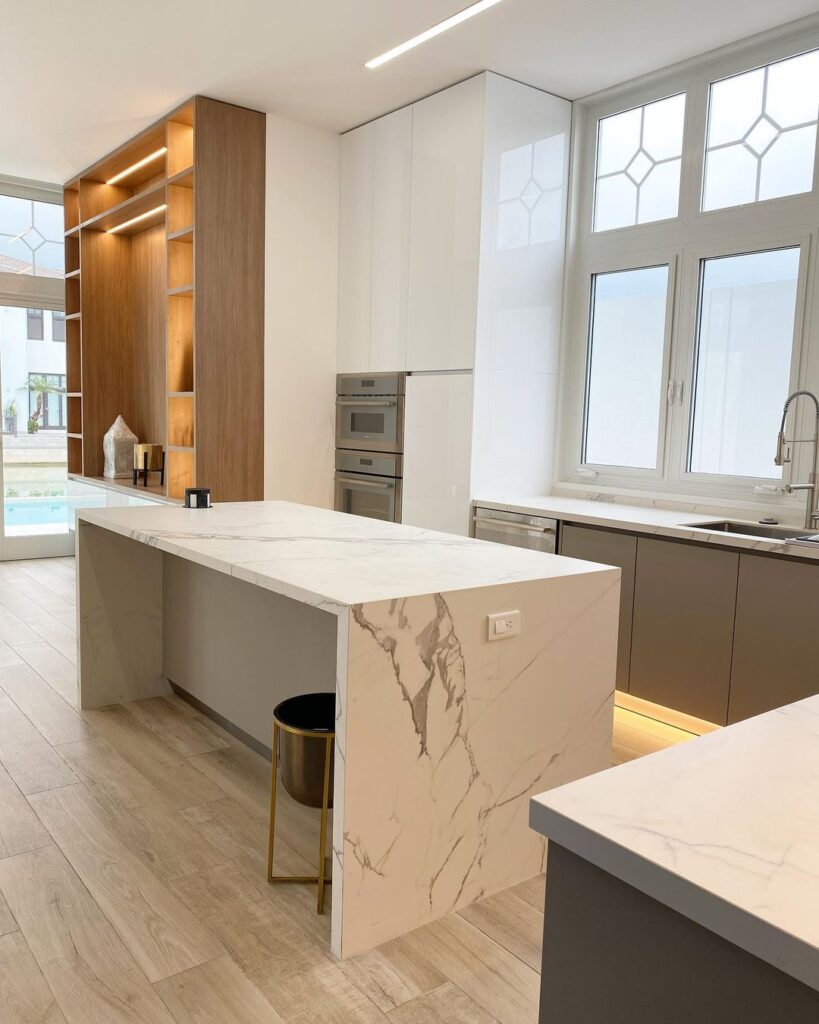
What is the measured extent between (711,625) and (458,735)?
1562 mm

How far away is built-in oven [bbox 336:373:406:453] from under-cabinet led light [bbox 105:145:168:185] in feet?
5.80

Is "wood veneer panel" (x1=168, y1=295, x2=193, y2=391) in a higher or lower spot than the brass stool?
higher

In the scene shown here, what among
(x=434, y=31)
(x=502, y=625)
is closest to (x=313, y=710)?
(x=502, y=625)

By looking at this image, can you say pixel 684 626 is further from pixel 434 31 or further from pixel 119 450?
pixel 119 450

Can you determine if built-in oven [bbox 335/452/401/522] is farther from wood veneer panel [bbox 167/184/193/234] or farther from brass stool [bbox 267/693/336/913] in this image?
brass stool [bbox 267/693/336/913]

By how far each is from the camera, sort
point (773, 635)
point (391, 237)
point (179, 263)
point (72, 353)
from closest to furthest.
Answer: point (773, 635) < point (391, 237) < point (179, 263) < point (72, 353)

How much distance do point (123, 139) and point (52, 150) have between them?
0.62 meters

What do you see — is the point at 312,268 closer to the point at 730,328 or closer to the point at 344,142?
the point at 344,142

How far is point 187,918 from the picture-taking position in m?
2.11

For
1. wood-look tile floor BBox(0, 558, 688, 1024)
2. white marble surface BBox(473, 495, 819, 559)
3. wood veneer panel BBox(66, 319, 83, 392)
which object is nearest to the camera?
wood-look tile floor BBox(0, 558, 688, 1024)

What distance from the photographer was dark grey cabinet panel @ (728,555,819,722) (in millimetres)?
2953

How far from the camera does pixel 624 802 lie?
2.97 ft

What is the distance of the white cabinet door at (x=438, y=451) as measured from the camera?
435 cm

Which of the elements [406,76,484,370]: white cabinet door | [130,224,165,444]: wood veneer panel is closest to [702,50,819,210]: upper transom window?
[406,76,484,370]: white cabinet door
